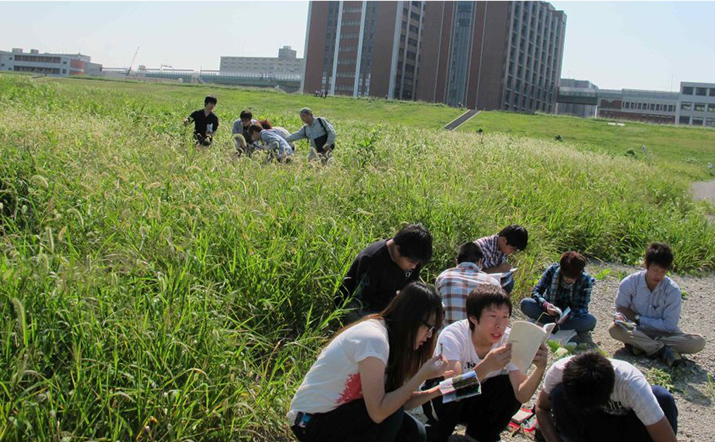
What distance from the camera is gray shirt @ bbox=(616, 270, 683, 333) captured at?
600 cm

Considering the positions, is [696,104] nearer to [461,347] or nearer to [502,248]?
[502,248]

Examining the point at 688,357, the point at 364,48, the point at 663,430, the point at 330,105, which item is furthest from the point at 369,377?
the point at 364,48

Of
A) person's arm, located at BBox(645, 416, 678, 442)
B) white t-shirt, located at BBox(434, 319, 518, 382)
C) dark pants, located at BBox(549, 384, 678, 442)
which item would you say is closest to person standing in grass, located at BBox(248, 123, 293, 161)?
white t-shirt, located at BBox(434, 319, 518, 382)

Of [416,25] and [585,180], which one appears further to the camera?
[416,25]

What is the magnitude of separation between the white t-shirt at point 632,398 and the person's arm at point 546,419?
366mm

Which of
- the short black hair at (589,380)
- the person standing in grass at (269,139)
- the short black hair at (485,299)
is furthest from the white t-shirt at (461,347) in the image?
the person standing in grass at (269,139)

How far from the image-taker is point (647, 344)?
19.1ft

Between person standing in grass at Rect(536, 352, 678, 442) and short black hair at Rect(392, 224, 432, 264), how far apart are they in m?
1.17

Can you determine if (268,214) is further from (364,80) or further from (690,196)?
(364,80)

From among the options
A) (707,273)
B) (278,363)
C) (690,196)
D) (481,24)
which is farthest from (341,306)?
(481,24)

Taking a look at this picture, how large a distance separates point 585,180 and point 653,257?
6.78 m

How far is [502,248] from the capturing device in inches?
246

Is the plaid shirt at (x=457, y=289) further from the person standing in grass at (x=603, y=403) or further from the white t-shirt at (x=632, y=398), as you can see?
the white t-shirt at (x=632, y=398)

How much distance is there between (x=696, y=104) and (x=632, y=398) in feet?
399
